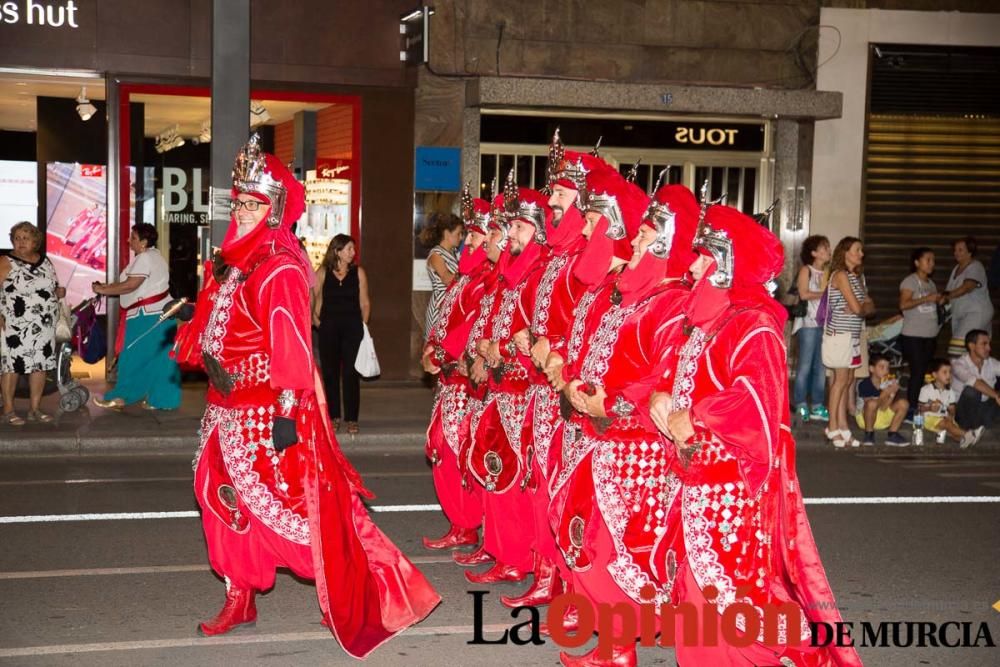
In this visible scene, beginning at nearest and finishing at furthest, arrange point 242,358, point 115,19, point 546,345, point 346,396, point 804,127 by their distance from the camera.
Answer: point 242,358
point 546,345
point 346,396
point 115,19
point 804,127

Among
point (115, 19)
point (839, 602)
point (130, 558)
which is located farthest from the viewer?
point (115, 19)

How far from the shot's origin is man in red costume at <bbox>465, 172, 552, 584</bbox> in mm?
7191

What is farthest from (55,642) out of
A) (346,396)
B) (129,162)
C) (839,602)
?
(129,162)

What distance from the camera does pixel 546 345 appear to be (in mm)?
6434

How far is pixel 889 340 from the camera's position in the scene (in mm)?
14555

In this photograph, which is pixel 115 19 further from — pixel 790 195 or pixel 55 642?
pixel 55 642

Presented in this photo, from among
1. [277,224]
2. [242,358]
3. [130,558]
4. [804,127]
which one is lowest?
[130,558]

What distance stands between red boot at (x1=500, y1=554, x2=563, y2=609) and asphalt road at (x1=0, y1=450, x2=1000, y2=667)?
9 cm

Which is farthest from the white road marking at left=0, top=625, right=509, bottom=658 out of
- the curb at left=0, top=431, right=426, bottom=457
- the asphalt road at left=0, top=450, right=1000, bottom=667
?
the curb at left=0, top=431, right=426, bottom=457

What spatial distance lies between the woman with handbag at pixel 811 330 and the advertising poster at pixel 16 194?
863 cm

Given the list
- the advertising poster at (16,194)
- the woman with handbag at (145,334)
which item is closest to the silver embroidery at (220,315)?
the woman with handbag at (145,334)

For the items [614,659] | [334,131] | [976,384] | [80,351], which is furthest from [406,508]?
[334,131]

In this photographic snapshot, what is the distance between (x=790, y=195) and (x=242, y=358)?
11.7 meters

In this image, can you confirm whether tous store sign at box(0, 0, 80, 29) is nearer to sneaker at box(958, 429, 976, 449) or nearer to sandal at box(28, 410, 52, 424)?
sandal at box(28, 410, 52, 424)
